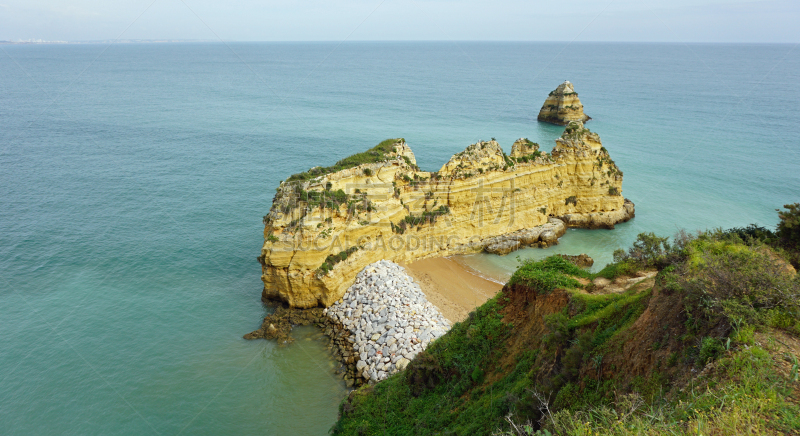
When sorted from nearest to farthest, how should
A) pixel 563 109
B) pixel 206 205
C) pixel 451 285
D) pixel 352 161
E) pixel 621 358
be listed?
pixel 621 358 < pixel 451 285 < pixel 352 161 < pixel 206 205 < pixel 563 109

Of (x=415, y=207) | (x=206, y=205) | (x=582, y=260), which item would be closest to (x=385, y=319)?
(x=415, y=207)

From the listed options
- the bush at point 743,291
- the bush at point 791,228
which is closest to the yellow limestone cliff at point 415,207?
the bush at point 791,228

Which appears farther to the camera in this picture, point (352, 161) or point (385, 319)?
point (352, 161)

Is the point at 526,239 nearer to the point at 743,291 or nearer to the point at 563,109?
the point at 743,291

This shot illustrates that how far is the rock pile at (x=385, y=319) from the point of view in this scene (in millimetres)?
19250

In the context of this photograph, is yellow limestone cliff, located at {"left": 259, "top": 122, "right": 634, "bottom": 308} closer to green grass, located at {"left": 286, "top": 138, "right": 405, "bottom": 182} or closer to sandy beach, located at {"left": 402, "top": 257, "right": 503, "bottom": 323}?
green grass, located at {"left": 286, "top": 138, "right": 405, "bottom": 182}

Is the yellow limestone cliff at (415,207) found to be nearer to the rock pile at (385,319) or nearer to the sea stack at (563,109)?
the rock pile at (385,319)

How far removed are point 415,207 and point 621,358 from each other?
19.4 meters

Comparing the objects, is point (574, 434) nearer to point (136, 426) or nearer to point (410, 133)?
point (136, 426)

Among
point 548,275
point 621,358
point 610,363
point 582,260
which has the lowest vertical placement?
point 582,260

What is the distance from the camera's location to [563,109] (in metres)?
65.3

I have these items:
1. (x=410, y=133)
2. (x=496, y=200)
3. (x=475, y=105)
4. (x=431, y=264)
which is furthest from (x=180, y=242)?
(x=475, y=105)

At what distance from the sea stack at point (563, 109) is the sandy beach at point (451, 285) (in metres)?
46.9

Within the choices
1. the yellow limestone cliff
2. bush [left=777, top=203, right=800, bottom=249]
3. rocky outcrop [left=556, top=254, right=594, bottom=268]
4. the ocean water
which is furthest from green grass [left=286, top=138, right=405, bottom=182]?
bush [left=777, top=203, right=800, bottom=249]
